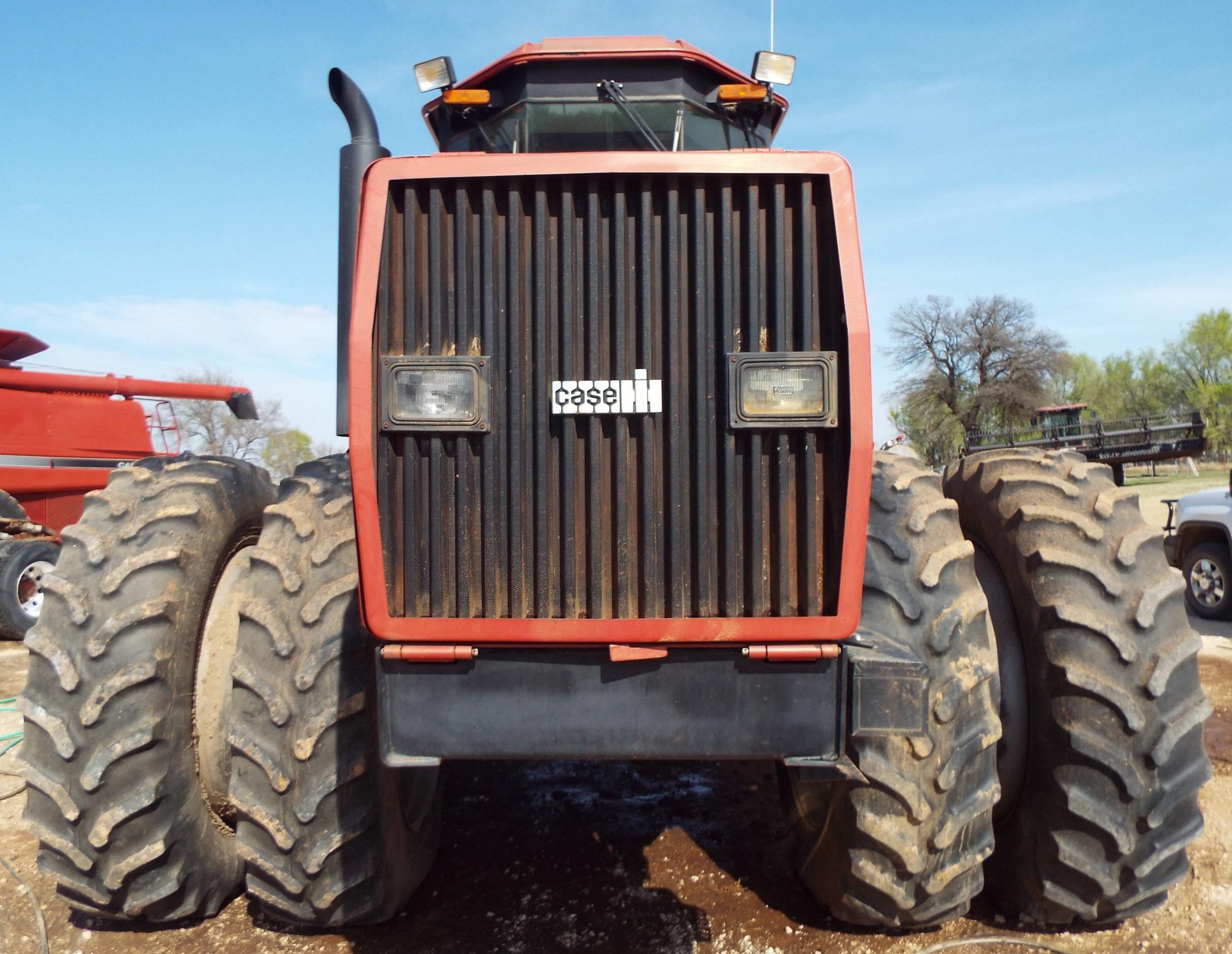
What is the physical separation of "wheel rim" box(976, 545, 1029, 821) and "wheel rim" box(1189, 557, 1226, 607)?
22.5 feet

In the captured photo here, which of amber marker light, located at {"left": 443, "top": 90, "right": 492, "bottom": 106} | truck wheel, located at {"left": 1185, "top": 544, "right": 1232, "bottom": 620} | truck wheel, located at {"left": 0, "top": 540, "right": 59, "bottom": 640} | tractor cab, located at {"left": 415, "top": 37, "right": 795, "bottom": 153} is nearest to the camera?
amber marker light, located at {"left": 443, "top": 90, "right": 492, "bottom": 106}

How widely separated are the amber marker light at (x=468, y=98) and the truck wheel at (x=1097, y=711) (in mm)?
2295

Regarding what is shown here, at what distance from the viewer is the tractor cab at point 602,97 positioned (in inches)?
124

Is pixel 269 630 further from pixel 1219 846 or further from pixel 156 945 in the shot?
pixel 1219 846

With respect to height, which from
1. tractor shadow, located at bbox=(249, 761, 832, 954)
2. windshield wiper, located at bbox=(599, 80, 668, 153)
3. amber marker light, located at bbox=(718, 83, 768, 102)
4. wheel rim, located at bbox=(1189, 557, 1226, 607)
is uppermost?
amber marker light, located at bbox=(718, 83, 768, 102)

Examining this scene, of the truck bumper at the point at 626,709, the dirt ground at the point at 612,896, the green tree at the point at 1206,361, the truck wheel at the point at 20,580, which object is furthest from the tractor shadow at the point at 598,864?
the green tree at the point at 1206,361

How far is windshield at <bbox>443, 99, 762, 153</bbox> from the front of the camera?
3193mm

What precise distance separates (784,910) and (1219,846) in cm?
191

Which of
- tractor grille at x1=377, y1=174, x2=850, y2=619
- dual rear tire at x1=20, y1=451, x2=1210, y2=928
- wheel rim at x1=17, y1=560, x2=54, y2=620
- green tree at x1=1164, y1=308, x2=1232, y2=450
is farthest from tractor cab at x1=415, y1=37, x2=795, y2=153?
green tree at x1=1164, y1=308, x2=1232, y2=450

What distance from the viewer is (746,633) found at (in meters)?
2.22

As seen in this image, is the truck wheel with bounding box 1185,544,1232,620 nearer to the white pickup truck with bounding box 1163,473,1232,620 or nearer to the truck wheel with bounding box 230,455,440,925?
the white pickup truck with bounding box 1163,473,1232,620

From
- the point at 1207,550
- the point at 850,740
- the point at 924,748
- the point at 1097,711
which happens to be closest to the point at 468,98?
the point at 850,740

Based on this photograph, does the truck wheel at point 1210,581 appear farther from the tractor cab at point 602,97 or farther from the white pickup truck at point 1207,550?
the tractor cab at point 602,97

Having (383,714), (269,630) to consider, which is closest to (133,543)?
(269,630)
